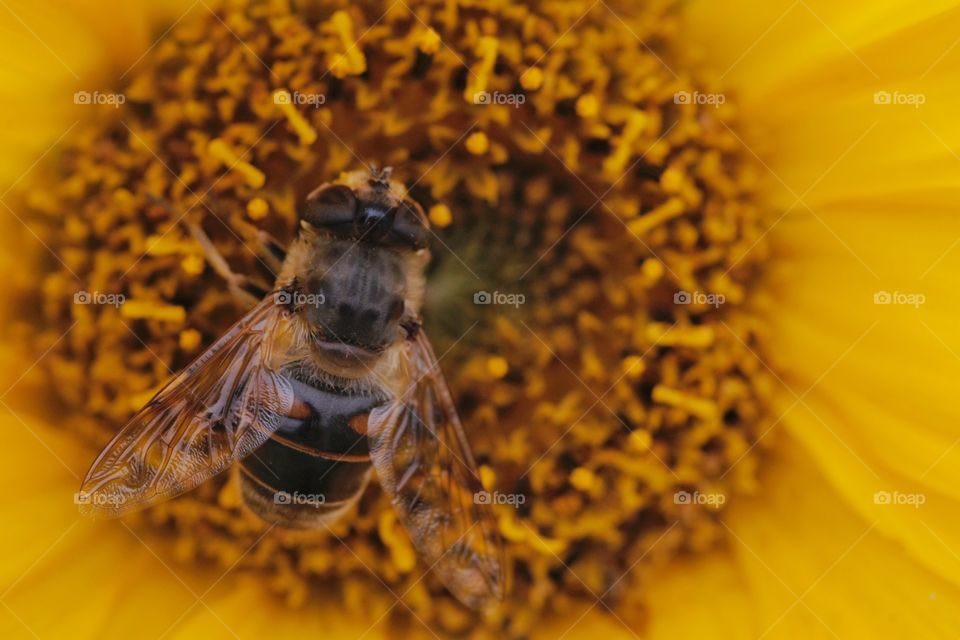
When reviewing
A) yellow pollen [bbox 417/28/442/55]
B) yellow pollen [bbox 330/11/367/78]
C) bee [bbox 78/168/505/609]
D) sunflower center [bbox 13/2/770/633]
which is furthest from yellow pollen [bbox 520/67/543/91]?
bee [bbox 78/168/505/609]

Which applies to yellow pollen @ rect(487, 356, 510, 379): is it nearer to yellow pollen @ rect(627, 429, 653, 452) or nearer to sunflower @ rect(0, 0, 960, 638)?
sunflower @ rect(0, 0, 960, 638)

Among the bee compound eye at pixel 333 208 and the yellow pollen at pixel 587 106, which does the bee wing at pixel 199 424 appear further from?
the yellow pollen at pixel 587 106

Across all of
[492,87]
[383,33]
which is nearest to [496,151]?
[492,87]

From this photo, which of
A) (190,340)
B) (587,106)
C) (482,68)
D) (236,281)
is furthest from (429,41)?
(190,340)

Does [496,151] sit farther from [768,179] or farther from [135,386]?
[135,386]

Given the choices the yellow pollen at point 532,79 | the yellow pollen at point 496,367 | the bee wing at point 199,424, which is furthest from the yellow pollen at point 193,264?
the yellow pollen at point 532,79
